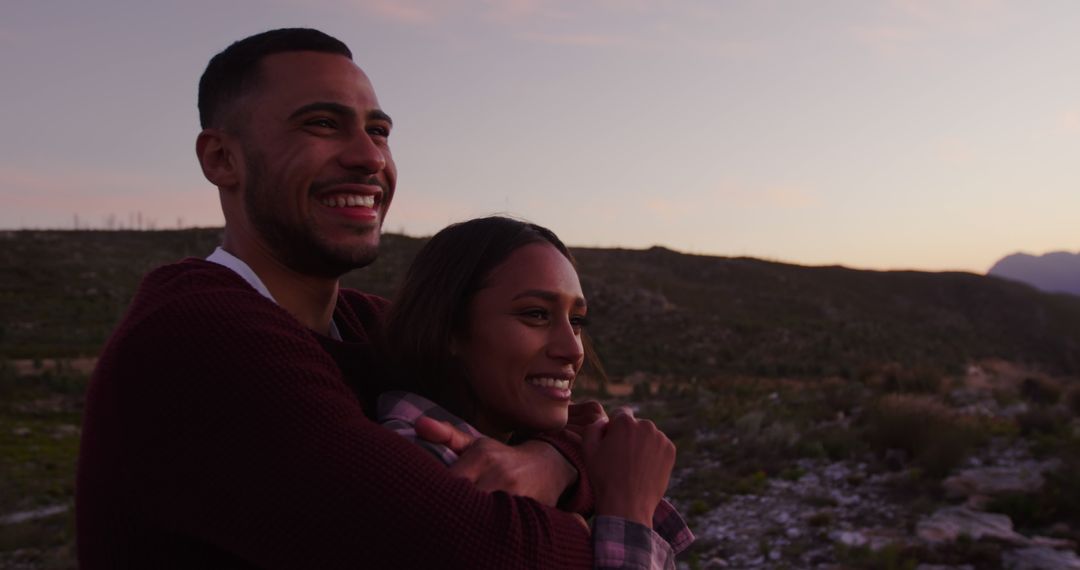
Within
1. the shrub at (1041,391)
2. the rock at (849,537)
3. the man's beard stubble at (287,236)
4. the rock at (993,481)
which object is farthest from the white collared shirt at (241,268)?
the shrub at (1041,391)

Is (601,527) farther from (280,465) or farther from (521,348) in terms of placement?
(280,465)

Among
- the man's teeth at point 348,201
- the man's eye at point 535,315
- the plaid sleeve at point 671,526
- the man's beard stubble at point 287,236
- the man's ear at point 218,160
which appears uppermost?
the man's ear at point 218,160

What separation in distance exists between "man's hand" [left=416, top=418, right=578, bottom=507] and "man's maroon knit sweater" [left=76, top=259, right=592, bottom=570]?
0.16 meters

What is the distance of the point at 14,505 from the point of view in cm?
1138

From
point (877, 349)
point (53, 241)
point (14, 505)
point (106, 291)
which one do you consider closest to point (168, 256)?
point (53, 241)

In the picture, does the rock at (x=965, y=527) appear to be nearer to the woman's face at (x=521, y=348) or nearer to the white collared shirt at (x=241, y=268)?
the woman's face at (x=521, y=348)

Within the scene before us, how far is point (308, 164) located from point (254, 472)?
38.5 inches

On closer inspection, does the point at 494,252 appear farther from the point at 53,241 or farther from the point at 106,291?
the point at 53,241

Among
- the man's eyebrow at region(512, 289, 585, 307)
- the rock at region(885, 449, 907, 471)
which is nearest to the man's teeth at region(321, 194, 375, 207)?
the man's eyebrow at region(512, 289, 585, 307)

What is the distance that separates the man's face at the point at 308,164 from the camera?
2.19 m

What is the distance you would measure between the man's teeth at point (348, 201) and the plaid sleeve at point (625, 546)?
1.02 meters

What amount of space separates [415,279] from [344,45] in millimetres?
693

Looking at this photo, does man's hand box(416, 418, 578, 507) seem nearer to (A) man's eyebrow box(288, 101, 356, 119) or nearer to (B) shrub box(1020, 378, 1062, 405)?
(A) man's eyebrow box(288, 101, 356, 119)

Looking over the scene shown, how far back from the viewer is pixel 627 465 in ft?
6.73
